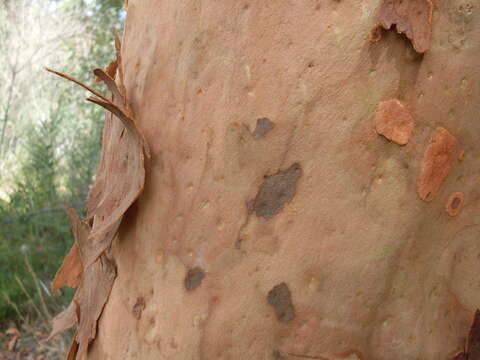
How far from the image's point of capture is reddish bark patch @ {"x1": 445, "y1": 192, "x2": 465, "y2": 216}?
0.52 metres

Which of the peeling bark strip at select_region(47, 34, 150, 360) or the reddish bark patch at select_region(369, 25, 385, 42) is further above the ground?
the reddish bark patch at select_region(369, 25, 385, 42)

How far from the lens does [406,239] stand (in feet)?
1.65

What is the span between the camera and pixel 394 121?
1.60 ft

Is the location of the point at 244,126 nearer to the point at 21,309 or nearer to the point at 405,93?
the point at 405,93

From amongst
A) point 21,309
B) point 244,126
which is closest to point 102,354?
point 244,126

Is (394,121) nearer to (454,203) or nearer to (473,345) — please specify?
(454,203)

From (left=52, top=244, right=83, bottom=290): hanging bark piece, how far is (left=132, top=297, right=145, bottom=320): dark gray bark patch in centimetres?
21

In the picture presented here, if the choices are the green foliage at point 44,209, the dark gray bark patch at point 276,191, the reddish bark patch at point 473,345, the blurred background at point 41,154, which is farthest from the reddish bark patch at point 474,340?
the green foliage at point 44,209

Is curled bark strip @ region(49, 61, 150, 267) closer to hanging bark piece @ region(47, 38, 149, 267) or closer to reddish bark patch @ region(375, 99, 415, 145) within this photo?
hanging bark piece @ region(47, 38, 149, 267)

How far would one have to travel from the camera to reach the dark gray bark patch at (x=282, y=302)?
51 centimetres

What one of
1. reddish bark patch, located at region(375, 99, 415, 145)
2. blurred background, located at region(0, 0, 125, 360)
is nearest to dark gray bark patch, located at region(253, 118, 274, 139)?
reddish bark patch, located at region(375, 99, 415, 145)

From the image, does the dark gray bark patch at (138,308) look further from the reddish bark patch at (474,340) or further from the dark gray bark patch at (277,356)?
the reddish bark patch at (474,340)

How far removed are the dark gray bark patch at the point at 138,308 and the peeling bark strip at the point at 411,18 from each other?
40 cm

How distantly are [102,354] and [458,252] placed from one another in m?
0.45
